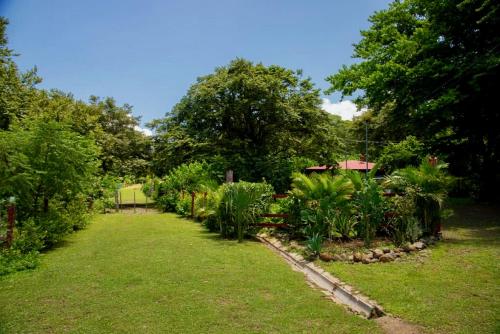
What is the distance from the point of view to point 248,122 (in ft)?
76.9

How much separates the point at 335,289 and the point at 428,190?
16.5 ft

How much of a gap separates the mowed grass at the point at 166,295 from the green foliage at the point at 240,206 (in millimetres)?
1886

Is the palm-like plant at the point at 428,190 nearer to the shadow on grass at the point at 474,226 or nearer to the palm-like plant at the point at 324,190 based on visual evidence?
the shadow on grass at the point at 474,226

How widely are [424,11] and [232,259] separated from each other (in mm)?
15121

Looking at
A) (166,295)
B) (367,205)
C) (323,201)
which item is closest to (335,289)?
(166,295)

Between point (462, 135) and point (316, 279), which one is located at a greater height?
point (462, 135)

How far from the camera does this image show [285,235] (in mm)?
10883

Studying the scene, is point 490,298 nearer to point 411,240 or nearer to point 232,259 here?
point 411,240

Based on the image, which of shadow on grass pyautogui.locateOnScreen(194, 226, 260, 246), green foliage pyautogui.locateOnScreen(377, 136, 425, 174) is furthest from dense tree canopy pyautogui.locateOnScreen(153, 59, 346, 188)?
shadow on grass pyautogui.locateOnScreen(194, 226, 260, 246)

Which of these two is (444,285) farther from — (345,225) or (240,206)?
(240,206)

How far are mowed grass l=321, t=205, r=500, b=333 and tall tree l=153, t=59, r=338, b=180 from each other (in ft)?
44.1

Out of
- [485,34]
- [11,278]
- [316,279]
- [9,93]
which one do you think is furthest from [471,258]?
[9,93]

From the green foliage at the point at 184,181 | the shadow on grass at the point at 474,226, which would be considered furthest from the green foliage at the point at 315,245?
the green foliage at the point at 184,181

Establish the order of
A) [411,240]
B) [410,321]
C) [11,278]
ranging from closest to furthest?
1. [410,321]
2. [11,278]
3. [411,240]
